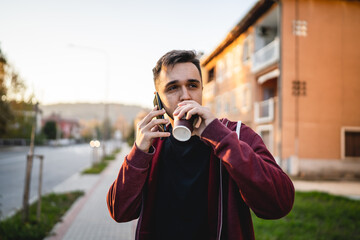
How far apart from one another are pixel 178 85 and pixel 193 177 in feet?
1.67

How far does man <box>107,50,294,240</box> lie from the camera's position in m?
1.23

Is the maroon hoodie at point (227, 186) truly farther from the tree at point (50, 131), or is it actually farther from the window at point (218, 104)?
the tree at point (50, 131)

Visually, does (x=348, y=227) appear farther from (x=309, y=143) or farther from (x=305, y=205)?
(x=309, y=143)

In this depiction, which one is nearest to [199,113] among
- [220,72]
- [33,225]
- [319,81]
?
[33,225]

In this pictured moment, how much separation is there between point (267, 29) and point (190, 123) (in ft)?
61.2

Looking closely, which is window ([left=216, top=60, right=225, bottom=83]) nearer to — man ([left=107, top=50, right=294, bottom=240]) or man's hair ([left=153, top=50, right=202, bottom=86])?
man's hair ([left=153, top=50, right=202, bottom=86])

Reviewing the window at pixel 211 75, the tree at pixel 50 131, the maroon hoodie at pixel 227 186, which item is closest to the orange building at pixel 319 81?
the window at pixel 211 75

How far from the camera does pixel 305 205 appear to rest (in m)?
7.00

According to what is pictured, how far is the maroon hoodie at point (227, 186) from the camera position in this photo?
47.1 inches

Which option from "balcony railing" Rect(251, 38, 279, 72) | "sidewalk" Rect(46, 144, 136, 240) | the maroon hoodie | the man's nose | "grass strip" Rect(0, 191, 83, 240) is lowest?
"sidewalk" Rect(46, 144, 136, 240)

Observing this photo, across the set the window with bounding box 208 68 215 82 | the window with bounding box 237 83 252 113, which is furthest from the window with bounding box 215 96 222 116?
the window with bounding box 237 83 252 113

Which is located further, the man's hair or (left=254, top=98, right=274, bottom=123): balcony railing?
(left=254, top=98, right=274, bottom=123): balcony railing

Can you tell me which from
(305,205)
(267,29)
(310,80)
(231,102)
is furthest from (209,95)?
(305,205)

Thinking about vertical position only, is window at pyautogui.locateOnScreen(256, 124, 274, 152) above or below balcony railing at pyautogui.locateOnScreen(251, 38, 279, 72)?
below
